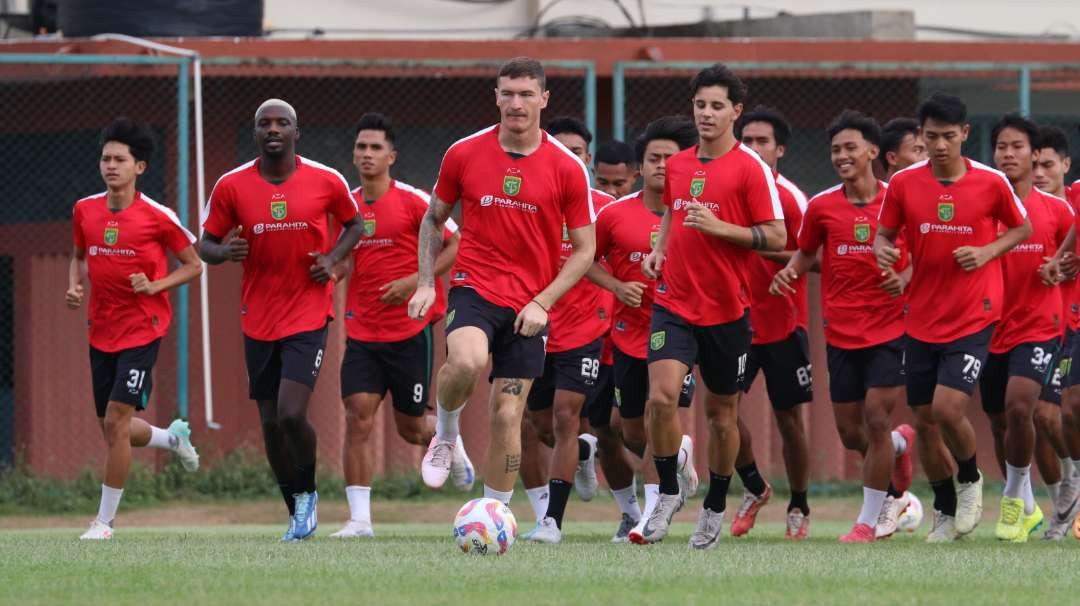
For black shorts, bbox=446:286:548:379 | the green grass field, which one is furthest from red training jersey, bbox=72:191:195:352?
black shorts, bbox=446:286:548:379

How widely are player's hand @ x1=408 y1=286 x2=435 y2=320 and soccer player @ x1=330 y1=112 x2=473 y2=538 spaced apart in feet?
10.5

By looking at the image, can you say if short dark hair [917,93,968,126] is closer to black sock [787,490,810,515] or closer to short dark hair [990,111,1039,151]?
short dark hair [990,111,1039,151]

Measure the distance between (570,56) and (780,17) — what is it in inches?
128

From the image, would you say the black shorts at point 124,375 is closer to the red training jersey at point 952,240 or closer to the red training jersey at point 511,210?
the red training jersey at point 511,210

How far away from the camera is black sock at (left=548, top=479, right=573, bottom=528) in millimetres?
12570

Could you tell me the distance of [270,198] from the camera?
493 inches

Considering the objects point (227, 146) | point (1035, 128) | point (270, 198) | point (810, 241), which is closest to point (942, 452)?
point (810, 241)

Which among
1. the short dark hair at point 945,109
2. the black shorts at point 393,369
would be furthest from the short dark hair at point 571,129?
the short dark hair at point 945,109

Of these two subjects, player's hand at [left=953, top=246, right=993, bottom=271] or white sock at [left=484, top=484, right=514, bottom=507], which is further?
player's hand at [left=953, top=246, right=993, bottom=271]

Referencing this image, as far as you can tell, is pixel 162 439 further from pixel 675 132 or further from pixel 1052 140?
pixel 1052 140

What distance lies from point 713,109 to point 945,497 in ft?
10.9

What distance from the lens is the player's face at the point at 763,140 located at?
523 inches

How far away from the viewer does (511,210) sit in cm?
1044

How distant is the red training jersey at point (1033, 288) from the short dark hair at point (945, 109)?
1213mm
